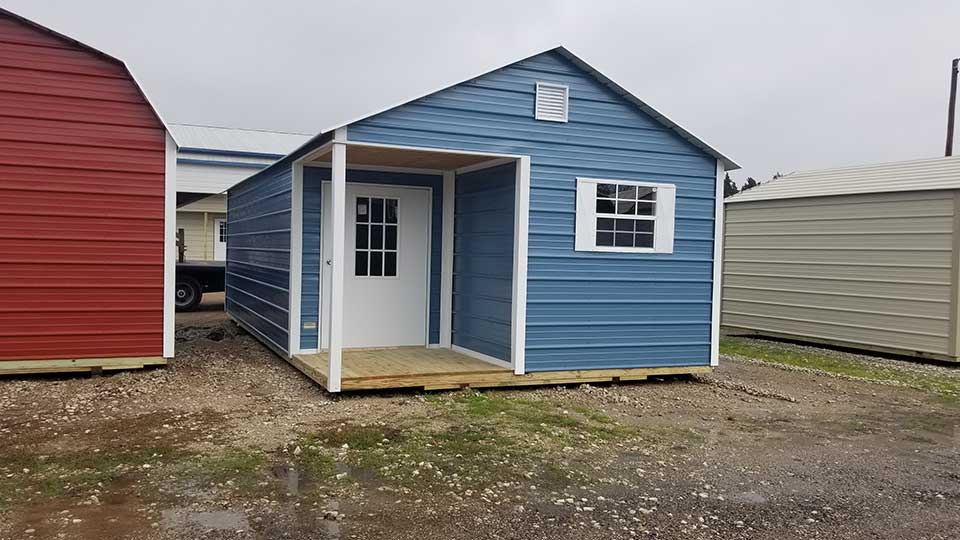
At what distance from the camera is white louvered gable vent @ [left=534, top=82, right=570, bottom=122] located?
7582mm

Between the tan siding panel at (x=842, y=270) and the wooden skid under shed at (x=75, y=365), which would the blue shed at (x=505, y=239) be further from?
the tan siding panel at (x=842, y=270)

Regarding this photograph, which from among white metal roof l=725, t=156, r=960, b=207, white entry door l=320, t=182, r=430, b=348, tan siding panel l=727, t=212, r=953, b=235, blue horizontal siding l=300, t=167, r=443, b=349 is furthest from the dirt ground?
white metal roof l=725, t=156, r=960, b=207

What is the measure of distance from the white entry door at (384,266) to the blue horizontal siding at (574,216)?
2.85ft

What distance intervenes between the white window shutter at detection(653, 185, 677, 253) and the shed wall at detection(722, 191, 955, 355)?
467 centimetres

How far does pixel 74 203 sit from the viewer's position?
7.30 metres

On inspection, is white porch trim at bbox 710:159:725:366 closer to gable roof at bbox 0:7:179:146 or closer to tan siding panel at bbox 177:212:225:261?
gable roof at bbox 0:7:179:146

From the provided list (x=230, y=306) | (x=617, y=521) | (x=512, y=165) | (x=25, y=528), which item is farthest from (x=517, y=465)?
(x=230, y=306)

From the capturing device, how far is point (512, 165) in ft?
25.3

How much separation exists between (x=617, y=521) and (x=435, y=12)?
35.3 feet

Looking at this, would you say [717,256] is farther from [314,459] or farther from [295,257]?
[314,459]

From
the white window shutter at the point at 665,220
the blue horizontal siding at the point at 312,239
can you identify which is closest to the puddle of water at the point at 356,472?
the blue horizontal siding at the point at 312,239

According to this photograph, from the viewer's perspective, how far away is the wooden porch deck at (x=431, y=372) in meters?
7.03

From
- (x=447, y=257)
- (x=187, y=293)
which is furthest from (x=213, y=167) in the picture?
(x=447, y=257)

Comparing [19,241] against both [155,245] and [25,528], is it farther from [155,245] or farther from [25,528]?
[25,528]
